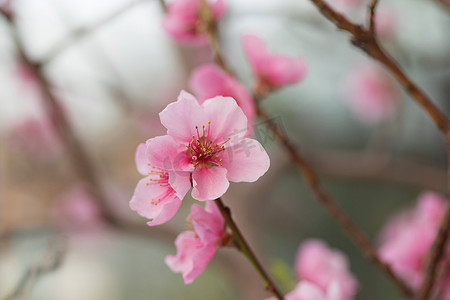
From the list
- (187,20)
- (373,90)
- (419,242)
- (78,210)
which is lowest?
(373,90)

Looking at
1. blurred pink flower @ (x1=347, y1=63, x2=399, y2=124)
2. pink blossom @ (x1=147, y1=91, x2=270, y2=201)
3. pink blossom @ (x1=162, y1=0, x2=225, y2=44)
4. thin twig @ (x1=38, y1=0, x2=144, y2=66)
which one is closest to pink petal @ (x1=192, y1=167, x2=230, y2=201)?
pink blossom @ (x1=147, y1=91, x2=270, y2=201)

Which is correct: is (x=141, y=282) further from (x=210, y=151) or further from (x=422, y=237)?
(x=210, y=151)

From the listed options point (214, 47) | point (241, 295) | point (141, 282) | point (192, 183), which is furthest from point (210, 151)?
point (141, 282)

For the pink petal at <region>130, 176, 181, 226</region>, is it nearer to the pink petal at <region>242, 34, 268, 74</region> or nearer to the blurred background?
the blurred background

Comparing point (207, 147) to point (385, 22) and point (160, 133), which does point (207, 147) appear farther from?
point (385, 22)

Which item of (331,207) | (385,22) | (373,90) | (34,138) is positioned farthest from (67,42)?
(373,90)

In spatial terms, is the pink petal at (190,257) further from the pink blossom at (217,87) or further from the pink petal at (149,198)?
the pink blossom at (217,87)

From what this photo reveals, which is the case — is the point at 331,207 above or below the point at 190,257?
below
